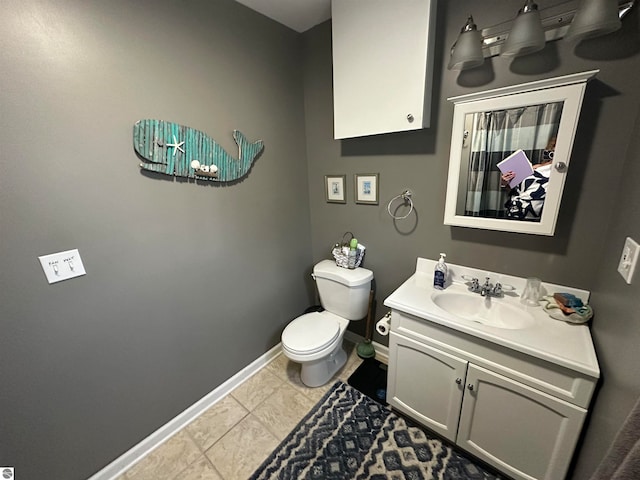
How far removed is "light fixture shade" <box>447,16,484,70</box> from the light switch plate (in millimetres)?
1892

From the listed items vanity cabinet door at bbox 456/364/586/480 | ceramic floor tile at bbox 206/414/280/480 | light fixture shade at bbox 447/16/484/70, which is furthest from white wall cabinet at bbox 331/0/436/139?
ceramic floor tile at bbox 206/414/280/480

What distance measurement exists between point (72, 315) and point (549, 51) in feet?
7.70

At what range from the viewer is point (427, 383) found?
1331mm

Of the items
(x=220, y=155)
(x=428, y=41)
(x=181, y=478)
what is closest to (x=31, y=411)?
(x=181, y=478)

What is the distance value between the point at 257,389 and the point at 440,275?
145 centimetres

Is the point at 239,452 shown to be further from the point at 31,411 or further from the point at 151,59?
the point at 151,59

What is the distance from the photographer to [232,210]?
1.62 m

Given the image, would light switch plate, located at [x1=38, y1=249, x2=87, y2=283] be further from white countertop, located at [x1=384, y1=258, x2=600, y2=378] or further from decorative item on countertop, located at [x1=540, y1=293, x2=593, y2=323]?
decorative item on countertop, located at [x1=540, y1=293, x2=593, y2=323]

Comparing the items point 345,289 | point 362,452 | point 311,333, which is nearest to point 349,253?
point 345,289

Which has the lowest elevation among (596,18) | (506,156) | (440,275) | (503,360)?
(503,360)

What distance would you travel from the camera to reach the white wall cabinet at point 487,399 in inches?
39.0

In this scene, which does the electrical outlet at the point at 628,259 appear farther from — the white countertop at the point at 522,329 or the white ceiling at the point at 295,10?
the white ceiling at the point at 295,10

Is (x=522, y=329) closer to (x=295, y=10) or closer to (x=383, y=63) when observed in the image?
(x=383, y=63)

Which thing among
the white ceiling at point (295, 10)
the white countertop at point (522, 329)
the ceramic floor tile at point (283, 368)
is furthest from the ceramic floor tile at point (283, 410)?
the white ceiling at point (295, 10)
